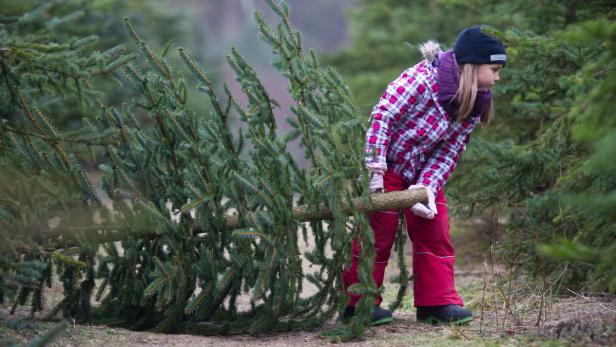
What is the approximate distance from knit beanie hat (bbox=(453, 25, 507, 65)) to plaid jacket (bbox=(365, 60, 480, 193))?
0.20 metres

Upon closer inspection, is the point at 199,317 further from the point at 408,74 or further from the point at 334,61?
the point at 334,61

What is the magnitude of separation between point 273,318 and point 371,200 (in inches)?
34.3

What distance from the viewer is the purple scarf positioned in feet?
15.1

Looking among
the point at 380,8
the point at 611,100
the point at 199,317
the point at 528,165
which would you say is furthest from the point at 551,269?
the point at 380,8

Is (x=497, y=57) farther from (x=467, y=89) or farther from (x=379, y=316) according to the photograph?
(x=379, y=316)

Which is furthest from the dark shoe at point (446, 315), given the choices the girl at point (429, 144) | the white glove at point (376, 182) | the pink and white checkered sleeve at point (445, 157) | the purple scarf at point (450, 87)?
the purple scarf at point (450, 87)

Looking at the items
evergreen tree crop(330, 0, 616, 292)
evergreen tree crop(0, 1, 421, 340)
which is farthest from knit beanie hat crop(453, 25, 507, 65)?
evergreen tree crop(0, 1, 421, 340)

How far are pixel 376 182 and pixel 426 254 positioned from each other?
25.5 inches

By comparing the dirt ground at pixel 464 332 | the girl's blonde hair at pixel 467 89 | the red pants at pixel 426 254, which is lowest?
the dirt ground at pixel 464 332

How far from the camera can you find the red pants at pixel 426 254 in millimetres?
4746

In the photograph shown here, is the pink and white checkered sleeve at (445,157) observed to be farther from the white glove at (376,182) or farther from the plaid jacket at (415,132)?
the white glove at (376,182)

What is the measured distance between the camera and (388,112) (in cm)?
459

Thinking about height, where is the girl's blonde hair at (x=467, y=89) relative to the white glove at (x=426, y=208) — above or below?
above

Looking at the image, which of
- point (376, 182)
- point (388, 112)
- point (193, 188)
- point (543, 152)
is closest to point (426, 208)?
point (376, 182)
